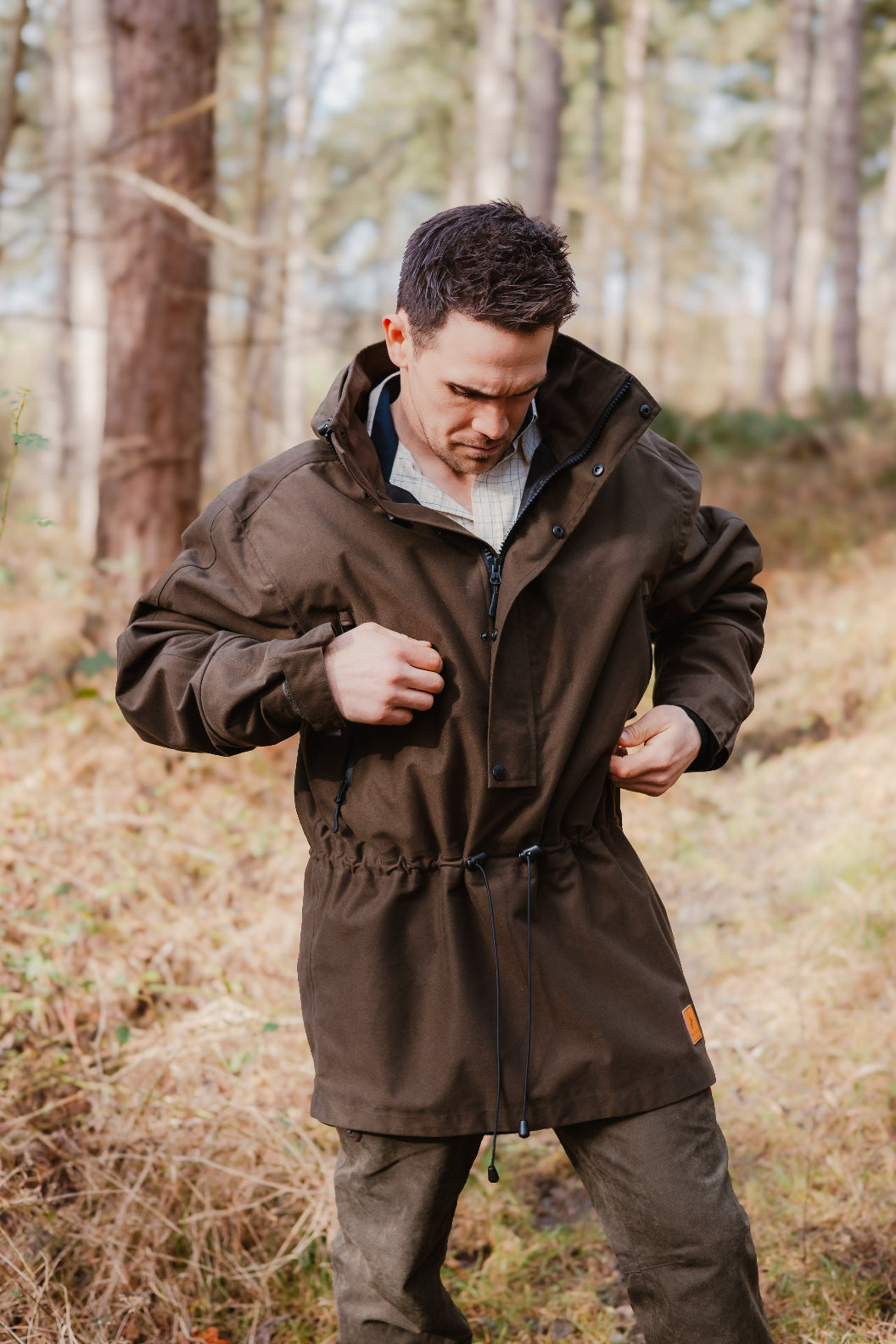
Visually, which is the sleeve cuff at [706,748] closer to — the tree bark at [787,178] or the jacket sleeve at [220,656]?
the jacket sleeve at [220,656]

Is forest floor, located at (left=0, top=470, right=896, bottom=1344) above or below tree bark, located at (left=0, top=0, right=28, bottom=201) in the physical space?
below

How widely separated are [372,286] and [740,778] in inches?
1717

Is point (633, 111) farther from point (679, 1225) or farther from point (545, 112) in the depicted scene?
point (679, 1225)

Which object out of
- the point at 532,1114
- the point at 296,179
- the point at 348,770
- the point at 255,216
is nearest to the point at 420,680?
the point at 348,770

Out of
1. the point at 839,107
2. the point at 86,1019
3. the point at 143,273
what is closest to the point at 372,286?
the point at 839,107

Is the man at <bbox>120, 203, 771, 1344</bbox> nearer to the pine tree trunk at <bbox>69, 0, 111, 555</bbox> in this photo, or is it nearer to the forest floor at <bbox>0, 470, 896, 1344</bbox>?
the forest floor at <bbox>0, 470, 896, 1344</bbox>

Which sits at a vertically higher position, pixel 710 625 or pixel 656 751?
pixel 710 625

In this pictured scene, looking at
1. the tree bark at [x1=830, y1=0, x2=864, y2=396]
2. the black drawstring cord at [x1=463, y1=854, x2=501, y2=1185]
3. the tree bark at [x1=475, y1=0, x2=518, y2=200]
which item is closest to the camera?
the black drawstring cord at [x1=463, y1=854, x2=501, y2=1185]

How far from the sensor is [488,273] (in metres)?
1.94

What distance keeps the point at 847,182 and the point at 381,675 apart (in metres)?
15.5

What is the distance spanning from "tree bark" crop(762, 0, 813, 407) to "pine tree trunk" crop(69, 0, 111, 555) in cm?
1008

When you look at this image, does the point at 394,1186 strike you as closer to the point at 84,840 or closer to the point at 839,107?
the point at 84,840

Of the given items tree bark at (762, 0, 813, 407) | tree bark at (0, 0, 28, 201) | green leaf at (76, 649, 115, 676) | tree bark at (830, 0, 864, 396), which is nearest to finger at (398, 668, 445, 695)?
tree bark at (0, 0, 28, 201)

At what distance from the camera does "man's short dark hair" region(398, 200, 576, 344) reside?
1.95m
